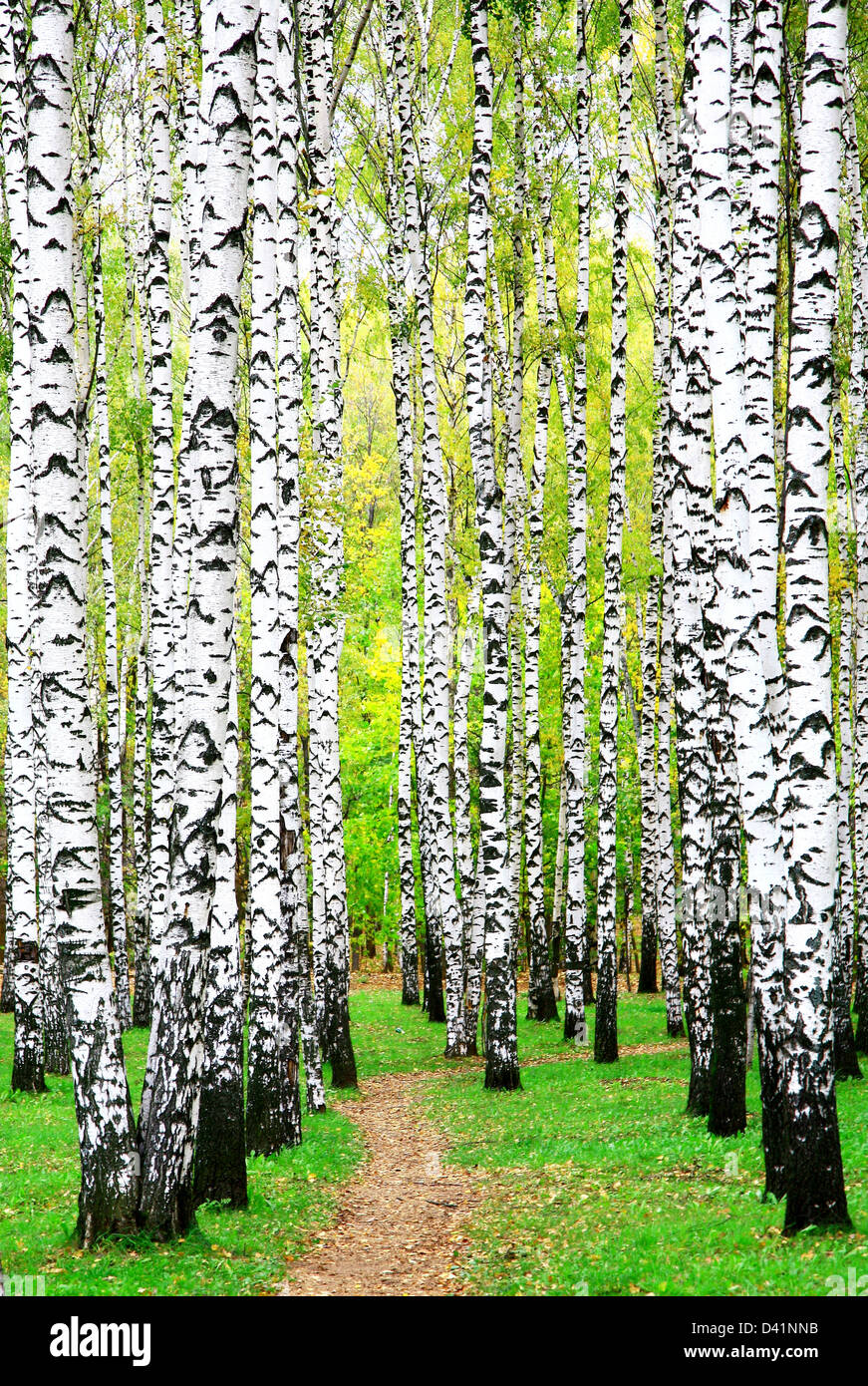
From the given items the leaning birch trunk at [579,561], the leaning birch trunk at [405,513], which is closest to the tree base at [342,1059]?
the leaning birch trunk at [579,561]

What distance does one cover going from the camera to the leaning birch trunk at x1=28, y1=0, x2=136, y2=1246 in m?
6.30

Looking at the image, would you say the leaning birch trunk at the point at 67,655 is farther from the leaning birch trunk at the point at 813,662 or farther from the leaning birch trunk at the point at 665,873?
the leaning birch trunk at the point at 665,873

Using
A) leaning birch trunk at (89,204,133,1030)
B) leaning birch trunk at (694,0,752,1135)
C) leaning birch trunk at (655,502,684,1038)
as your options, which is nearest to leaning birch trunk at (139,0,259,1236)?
leaning birch trunk at (694,0,752,1135)

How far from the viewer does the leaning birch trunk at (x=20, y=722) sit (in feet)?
40.1

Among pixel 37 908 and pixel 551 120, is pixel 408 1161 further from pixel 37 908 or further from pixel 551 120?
pixel 551 120

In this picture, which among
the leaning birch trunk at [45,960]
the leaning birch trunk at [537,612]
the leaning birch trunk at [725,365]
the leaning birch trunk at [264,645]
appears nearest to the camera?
the leaning birch trunk at [725,365]

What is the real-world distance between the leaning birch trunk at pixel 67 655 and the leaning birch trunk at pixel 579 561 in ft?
34.0

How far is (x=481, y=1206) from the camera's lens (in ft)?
28.5

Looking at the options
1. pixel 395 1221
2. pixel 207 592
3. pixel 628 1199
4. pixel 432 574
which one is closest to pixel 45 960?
pixel 395 1221

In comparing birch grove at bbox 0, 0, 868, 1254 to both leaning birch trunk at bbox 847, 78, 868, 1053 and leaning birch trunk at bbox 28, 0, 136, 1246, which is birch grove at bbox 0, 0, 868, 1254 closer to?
leaning birch trunk at bbox 28, 0, 136, 1246

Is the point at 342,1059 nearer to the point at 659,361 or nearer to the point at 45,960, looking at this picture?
the point at 45,960

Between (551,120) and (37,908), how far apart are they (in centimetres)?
1552

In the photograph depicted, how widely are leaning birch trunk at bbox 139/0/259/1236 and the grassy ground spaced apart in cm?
77
